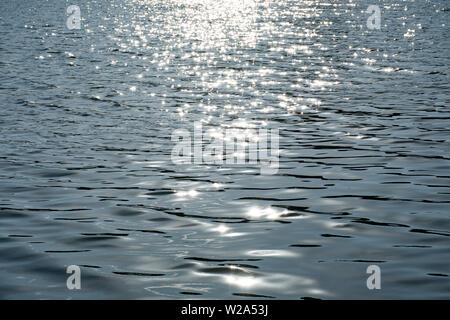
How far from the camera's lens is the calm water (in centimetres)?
970

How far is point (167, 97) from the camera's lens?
27281mm

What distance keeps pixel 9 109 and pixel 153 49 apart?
24024mm

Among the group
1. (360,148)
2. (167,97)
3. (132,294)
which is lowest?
(132,294)

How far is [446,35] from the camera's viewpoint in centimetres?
5144

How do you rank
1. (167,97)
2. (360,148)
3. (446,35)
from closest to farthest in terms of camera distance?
1. (360,148)
2. (167,97)
3. (446,35)

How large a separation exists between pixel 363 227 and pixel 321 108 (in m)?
13.1

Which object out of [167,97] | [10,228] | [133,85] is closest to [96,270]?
[10,228]

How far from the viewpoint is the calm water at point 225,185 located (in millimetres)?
9703

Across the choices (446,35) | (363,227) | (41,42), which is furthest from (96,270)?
(446,35)

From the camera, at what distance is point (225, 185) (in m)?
14.6

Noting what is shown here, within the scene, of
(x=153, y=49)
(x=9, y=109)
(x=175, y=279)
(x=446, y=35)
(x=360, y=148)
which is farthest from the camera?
(x=446, y=35)

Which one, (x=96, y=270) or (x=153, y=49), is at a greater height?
(x=153, y=49)

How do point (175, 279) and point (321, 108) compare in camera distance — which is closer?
point (175, 279)
